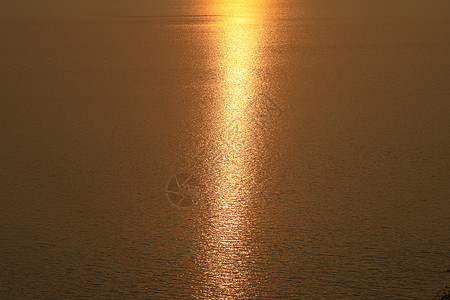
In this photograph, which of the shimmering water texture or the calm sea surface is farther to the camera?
the shimmering water texture

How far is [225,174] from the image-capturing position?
7.68 feet

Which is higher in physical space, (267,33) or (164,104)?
(267,33)

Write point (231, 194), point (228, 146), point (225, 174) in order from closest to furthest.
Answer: point (231, 194) → point (225, 174) → point (228, 146)

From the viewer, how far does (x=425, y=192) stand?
2.16 meters

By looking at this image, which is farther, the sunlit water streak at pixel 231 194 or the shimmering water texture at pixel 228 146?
the shimmering water texture at pixel 228 146

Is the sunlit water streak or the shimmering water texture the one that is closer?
the sunlit water streak

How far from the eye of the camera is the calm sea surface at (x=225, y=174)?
1652mm

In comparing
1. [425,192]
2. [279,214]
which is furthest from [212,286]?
[425,192]

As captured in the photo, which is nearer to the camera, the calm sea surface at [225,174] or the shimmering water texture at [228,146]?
the calm sea surface at [225,174]

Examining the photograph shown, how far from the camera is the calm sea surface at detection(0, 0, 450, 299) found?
1652mm

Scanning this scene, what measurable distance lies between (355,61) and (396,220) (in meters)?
2.62

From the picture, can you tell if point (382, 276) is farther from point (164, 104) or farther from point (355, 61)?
point (355, 61)

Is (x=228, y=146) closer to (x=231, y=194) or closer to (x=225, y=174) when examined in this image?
(x=225, y=174)

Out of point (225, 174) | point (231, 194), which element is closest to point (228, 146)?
point (225, 174)
